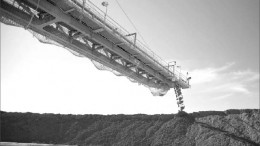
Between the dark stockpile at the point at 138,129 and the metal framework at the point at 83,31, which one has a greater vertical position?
the metal framework at the point at 83,31

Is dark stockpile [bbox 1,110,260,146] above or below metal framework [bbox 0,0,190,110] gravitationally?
below

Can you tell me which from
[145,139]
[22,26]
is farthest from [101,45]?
[145,139]

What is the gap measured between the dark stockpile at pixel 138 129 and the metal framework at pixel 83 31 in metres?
4.66

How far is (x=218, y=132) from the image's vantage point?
58.6ft

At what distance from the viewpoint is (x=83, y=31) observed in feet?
45.4

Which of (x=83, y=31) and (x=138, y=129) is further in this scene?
(x=138, y=129)

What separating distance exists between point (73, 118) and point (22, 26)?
44.7 ft

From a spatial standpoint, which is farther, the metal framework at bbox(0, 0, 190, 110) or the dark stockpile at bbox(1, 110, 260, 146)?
the dark stockpile at bbox(1, 110, 260, 146)

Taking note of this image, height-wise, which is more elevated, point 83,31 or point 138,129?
point 83,31

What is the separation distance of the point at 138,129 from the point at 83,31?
10645 millimetres

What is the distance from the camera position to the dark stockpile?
57.9 feet

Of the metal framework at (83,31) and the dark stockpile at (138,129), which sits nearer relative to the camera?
the metal framework at (83,31)

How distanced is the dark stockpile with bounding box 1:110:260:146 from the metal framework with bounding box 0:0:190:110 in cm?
466

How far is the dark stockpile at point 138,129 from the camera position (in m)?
17.6
